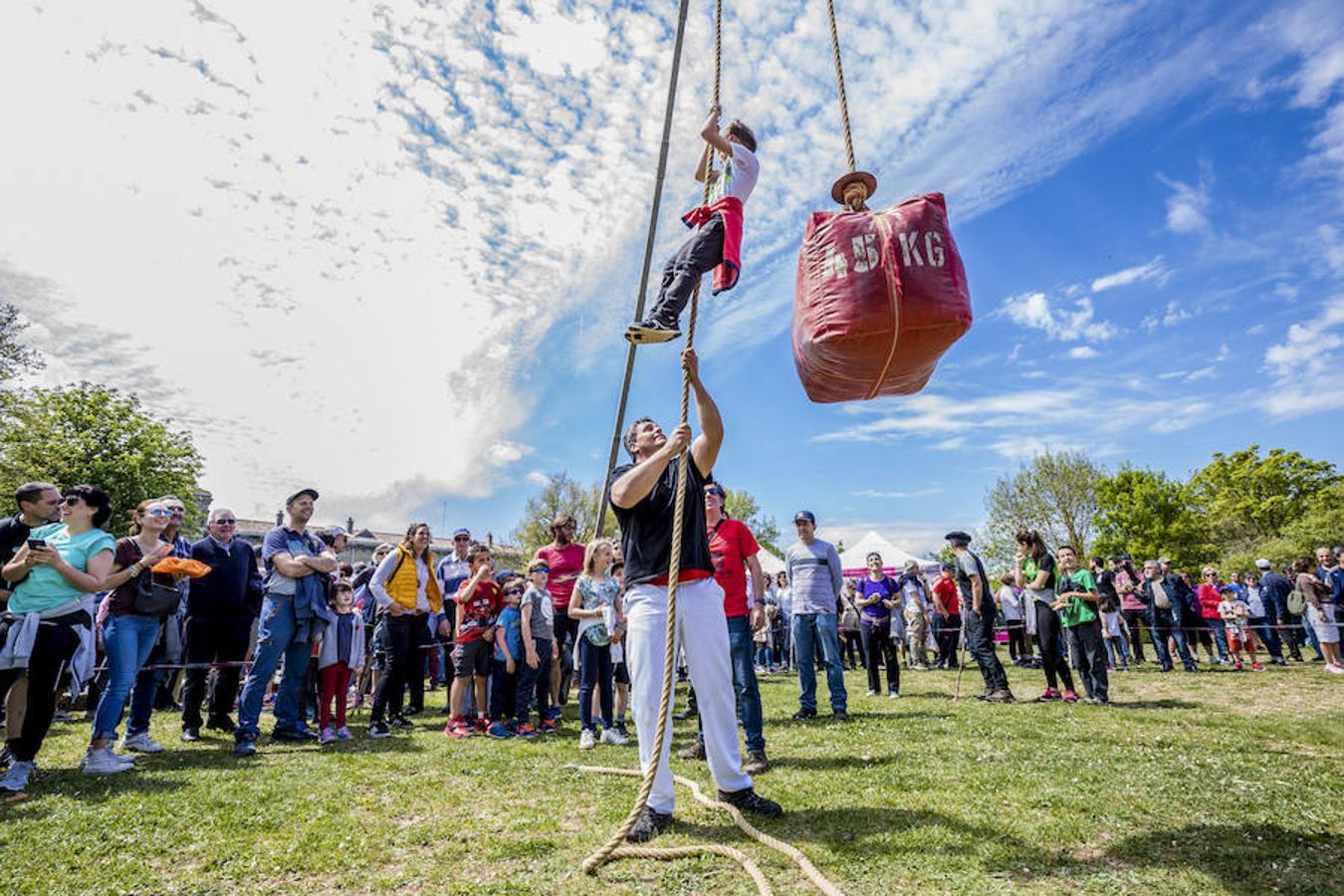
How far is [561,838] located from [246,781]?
9.04ft

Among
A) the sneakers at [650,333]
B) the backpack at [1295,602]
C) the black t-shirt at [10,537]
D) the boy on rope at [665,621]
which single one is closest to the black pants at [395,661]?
the black t-shirt at [10,537]

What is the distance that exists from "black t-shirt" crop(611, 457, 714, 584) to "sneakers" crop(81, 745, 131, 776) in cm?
438

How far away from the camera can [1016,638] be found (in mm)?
16375

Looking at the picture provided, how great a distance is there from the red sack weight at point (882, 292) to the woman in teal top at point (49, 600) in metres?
5.23

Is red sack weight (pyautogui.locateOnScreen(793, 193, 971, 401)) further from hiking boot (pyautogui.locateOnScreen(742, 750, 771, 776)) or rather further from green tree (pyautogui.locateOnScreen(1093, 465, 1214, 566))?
green tree (pyautogui.locateOnScreen(1093, 465, 1214, 566))

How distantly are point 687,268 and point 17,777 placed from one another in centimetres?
557

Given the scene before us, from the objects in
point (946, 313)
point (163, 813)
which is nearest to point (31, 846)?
point (163, 813)

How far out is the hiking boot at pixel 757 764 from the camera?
4883mm

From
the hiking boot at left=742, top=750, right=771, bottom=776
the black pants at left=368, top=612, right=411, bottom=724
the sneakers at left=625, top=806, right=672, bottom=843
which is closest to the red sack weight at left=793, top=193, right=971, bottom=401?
the sneakers at left=625, top=806, right=672, bottom=843

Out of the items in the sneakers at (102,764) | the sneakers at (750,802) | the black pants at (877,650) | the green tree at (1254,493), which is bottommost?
the sneakers at (750,802)

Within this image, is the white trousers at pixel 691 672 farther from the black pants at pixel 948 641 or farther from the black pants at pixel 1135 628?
the black pants at pixel 1135 628

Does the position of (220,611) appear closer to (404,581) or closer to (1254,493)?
(404,581)

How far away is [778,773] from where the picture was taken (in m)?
4.82

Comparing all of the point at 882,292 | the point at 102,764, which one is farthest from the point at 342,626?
the point at 882,292
